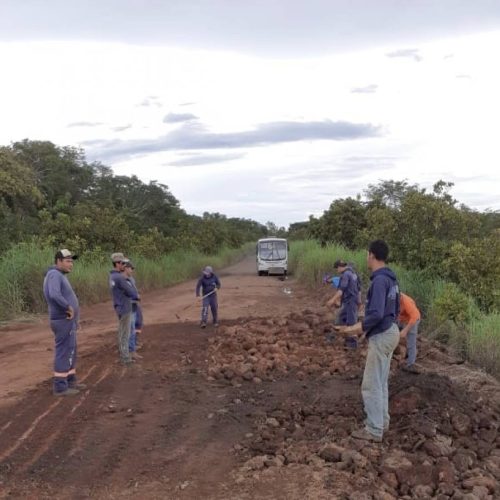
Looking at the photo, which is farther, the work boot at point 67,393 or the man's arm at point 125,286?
the man's arm at point 125,286

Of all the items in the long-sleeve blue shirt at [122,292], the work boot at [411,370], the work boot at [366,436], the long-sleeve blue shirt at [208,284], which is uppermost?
the long-sleeve blue shirt at [122,292]

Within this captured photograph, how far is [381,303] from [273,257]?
27137 millimetres

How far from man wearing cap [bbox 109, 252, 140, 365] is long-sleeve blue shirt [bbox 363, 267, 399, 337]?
169 inches

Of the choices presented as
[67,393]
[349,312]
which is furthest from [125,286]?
[349,312]

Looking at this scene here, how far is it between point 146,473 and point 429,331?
8323mm

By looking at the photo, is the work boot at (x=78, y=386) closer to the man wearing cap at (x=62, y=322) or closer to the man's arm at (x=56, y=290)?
the man wearing cap at (x=62, y=322)

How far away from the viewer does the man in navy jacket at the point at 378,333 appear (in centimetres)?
570

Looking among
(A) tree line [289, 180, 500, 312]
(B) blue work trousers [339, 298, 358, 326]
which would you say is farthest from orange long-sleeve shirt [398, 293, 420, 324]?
(A) tree line [289, 180, 500, 312]

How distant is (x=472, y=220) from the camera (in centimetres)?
1433

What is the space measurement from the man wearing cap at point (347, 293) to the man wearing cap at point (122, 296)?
134 inches

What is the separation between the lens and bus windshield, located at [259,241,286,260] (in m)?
32.8

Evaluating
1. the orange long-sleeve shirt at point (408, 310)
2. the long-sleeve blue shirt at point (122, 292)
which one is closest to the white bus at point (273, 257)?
the long-sleeve blue shirt at point (122, 292)

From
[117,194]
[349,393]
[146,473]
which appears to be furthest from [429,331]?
[117,194]

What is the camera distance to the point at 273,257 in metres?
32.8
